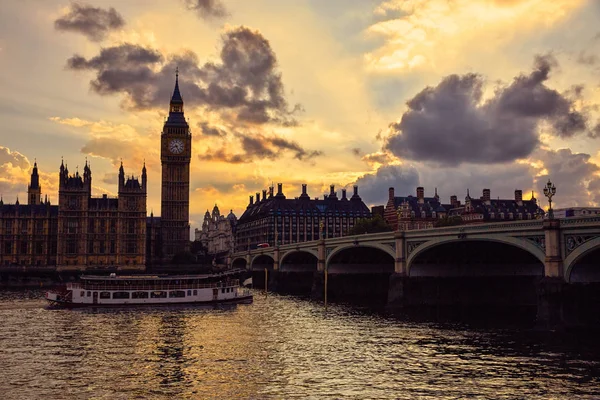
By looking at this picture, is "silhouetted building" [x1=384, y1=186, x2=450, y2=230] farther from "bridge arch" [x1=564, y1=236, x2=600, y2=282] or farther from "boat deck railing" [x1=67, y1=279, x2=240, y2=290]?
"bridge arch" [x1=564, y1=236, x2=600, y2=282]

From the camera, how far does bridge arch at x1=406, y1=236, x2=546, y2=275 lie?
58734 millimetres

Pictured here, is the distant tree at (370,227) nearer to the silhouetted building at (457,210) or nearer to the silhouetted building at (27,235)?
the silhouetted building at (457,210)

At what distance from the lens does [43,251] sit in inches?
6924

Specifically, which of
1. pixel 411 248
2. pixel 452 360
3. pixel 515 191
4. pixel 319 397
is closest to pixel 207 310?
pixel 411 248

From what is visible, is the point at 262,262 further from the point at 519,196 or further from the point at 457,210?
the point at 519,196

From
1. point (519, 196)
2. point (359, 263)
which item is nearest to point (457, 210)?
point (519, 196)

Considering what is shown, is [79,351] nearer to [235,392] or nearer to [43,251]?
[235,392]

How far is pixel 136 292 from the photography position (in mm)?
87500

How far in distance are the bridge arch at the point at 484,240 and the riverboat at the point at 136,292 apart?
27781 millimetres

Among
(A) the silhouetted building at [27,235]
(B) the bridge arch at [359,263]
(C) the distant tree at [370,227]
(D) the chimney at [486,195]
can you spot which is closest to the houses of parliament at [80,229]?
(A) the silhouetted building at [27,235]

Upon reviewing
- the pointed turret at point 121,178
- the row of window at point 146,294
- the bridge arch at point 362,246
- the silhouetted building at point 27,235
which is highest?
the pointed turret at point 121,178

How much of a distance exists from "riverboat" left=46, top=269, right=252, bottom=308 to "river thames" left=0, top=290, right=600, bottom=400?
50.2ft

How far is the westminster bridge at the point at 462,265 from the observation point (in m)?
54.8

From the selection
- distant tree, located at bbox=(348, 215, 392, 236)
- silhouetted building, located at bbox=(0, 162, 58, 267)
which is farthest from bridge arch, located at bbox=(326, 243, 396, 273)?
silhouetted building, located at bbox=(0, 162, 58, 267)
